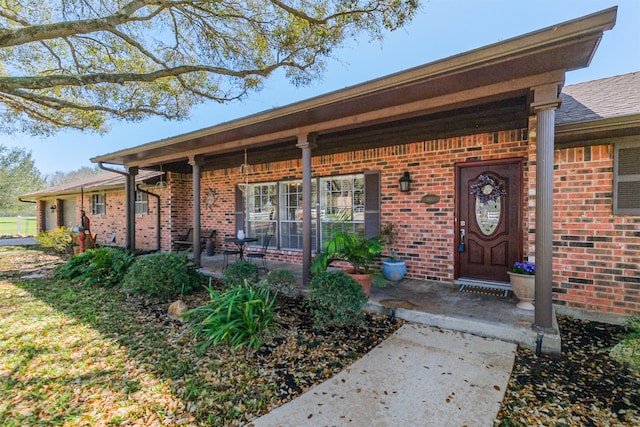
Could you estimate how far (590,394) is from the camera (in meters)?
2.20

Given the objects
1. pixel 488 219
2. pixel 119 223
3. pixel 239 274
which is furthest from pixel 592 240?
pixel 119 223

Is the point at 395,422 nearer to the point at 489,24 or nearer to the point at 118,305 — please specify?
the point at 118,305

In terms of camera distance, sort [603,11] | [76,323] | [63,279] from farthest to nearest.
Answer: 1. [63,279]
2. [76,323]
3. [603,11]

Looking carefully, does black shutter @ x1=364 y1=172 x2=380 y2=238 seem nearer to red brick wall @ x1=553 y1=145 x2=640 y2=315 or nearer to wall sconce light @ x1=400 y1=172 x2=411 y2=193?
wall sconce light @ x1=400 y1=172 x2=411 y2=193

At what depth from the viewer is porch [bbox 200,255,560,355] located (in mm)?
2965

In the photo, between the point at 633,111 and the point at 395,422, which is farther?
the point at 633,111

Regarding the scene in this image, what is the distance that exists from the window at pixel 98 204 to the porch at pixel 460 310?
10.7 metres

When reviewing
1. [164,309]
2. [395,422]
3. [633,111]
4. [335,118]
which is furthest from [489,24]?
[164,309]

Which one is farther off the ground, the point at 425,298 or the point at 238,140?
the point at 238,140

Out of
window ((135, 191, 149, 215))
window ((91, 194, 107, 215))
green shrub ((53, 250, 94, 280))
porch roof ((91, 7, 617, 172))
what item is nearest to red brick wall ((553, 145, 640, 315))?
porch roof ((91, 7, 617, 172))

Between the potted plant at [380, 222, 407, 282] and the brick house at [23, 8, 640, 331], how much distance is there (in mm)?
145

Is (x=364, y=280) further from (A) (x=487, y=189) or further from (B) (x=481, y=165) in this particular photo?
(B) (x=481, y=165)

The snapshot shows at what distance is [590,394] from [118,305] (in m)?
5.30

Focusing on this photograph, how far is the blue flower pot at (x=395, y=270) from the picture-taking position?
4930mm
